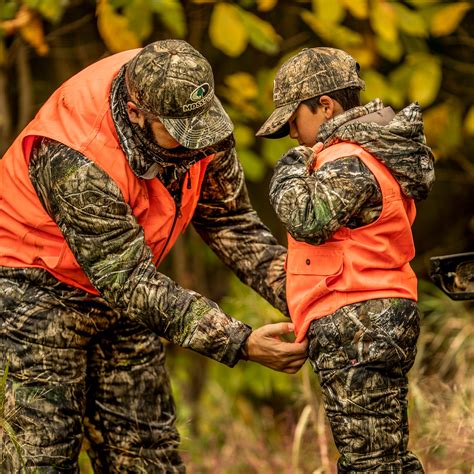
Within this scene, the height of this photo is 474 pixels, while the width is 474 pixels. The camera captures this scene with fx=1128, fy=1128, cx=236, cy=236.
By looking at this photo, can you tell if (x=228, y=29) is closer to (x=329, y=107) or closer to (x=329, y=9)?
(x=329, y=9)

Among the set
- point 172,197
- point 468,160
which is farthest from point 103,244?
point 468,160

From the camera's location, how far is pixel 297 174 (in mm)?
3578

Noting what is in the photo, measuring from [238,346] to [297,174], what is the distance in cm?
63

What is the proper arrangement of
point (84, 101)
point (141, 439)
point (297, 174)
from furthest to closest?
1. point (141, 439)
2. point (84, 101)
3. point (297, 174)

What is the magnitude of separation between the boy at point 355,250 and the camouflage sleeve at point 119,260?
298 mm

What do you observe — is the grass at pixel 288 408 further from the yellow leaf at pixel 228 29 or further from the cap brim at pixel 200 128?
the yellow leaf at pixel 228 29

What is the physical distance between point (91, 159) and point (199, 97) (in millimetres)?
415

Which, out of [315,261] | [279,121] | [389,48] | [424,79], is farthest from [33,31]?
[315,261]

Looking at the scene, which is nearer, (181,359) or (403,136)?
(403,136)

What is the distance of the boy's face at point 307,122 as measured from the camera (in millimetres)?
3752

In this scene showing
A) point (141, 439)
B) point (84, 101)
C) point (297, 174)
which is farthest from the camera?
point (141, 439)

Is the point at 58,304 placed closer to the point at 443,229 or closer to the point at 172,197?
the point at 172,197

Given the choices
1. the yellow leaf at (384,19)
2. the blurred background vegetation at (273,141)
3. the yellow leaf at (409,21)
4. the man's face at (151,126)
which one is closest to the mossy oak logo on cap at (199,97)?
the man's face at (151,126)

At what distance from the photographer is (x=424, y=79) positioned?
6125mm
